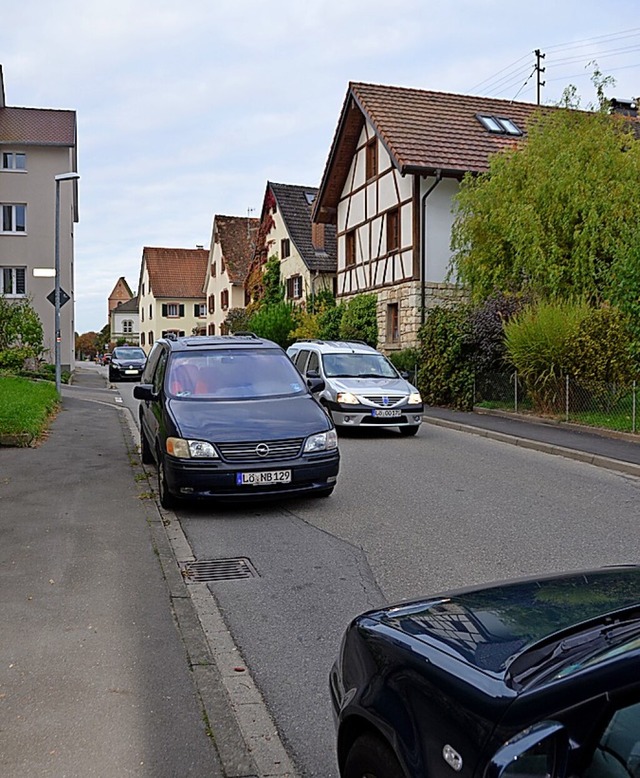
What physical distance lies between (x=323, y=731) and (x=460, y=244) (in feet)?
68.2

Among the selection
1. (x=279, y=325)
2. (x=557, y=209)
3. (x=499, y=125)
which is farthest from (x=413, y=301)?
(x=279, y=325)

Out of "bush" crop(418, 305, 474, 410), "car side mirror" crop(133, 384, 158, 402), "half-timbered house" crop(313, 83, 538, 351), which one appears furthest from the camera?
"half-timbered house" crop(313, 83, 538, 351)

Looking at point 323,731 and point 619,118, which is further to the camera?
point 619,118

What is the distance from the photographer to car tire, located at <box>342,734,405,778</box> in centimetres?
244

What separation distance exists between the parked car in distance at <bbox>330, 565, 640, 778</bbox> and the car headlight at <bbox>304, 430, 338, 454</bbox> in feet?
19.7

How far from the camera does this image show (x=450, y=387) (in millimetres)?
21156

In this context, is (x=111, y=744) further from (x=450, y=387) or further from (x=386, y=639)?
(x=450, y=387)

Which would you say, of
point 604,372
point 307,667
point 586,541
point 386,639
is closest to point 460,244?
point 604,372

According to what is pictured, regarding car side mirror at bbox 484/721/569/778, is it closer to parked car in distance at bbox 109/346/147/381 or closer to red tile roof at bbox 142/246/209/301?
parked car in distance at bbox 109/346/147/381

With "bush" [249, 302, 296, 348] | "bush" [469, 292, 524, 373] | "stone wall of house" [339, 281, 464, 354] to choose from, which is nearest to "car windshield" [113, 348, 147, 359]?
"bush" [249, 302, 296, 348]

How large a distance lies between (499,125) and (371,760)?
3038 cm

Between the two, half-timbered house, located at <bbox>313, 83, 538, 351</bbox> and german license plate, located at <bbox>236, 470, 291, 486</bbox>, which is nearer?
german license plate, located at <bbox>236, 470, 291, 486</bbox>

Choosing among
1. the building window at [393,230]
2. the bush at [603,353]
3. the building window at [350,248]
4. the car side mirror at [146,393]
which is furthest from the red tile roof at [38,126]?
the car side mirror at [146,393]

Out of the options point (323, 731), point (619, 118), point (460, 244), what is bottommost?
point (323, 731)
